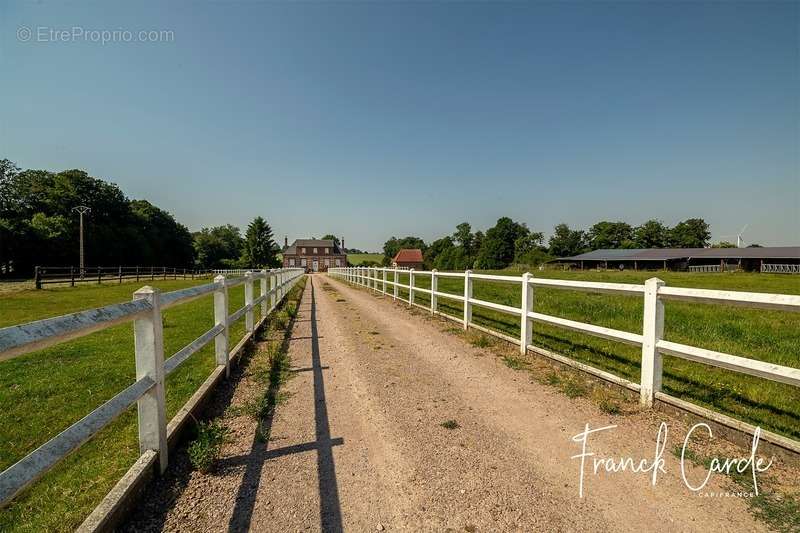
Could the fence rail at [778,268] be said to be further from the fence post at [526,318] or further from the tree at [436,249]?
the tree at [436,249]

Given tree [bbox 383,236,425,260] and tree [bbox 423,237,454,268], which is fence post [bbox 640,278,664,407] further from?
tree [bbox 383,236,425,260]

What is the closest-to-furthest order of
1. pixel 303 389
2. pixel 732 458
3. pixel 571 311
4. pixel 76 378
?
pixel 732 458
pixel 303 389
pixel 76 378
pixel 571 311

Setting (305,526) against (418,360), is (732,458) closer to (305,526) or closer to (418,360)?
(305,526)

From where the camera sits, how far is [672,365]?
5.41 meters

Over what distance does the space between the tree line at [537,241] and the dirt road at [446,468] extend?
292ft

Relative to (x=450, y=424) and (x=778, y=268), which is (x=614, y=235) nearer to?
(x=778, y=268)

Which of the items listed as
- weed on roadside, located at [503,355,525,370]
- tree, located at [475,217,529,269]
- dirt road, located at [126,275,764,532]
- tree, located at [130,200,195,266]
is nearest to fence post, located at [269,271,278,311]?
dirt road, located at [126,275,764,532]

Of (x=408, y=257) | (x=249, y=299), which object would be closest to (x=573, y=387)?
(x=249, y=299)

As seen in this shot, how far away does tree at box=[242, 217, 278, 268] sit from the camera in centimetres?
8006

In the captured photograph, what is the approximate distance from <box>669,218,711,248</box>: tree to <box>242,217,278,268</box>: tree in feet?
358

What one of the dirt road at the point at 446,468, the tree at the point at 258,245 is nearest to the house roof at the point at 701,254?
the tree at the point at 258,245

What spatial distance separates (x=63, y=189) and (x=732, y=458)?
82899mm

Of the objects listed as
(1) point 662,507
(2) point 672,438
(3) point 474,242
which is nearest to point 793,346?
(2) point 672,438

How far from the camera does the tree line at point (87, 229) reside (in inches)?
1834
